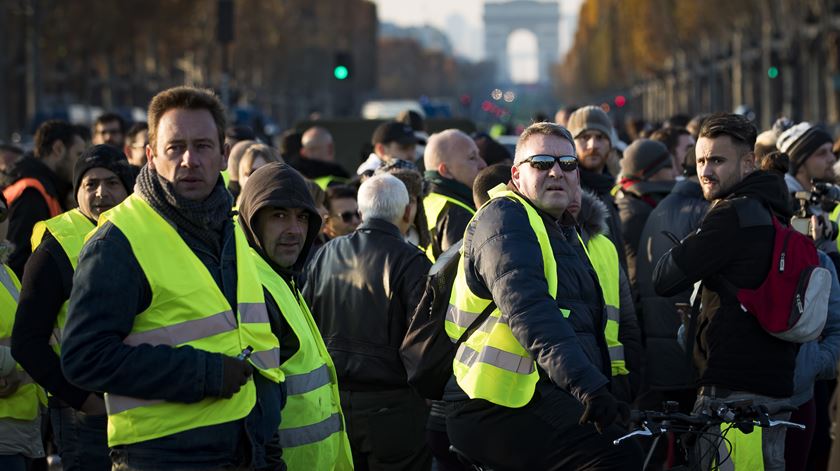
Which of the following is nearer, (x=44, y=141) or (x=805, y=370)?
(x=805, y=370)

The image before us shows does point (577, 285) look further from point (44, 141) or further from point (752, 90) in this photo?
point (752, 90)

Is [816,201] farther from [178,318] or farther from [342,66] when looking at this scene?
[342,66]

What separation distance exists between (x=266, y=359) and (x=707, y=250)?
7.42ft

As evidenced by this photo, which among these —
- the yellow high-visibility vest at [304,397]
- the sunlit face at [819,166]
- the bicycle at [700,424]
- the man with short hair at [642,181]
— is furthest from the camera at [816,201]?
the yellow high-visibility vest at [304,397]

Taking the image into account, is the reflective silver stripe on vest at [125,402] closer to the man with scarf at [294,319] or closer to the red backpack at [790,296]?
the man with scarf at [294,319]

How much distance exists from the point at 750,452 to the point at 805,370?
0.68m

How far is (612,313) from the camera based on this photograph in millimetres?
6207

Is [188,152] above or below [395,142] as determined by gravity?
below

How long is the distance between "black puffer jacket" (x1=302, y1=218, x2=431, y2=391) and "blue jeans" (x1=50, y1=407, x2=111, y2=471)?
53.3 inches

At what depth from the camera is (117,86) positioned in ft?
236

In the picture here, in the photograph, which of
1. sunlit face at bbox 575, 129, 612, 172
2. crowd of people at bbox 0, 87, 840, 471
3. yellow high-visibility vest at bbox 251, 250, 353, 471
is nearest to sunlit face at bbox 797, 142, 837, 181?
Result: crowd of people at bbox 0, 87, 840, 471

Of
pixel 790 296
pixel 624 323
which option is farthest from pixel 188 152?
pixel 790 296

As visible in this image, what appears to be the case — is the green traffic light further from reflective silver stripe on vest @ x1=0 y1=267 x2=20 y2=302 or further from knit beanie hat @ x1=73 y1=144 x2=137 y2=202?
reflective silver stripe on vest @ x1=0 y1=267 x2=20 y2=302

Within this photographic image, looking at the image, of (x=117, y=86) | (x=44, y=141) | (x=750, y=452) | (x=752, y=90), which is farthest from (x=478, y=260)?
(x=117, y=86)
